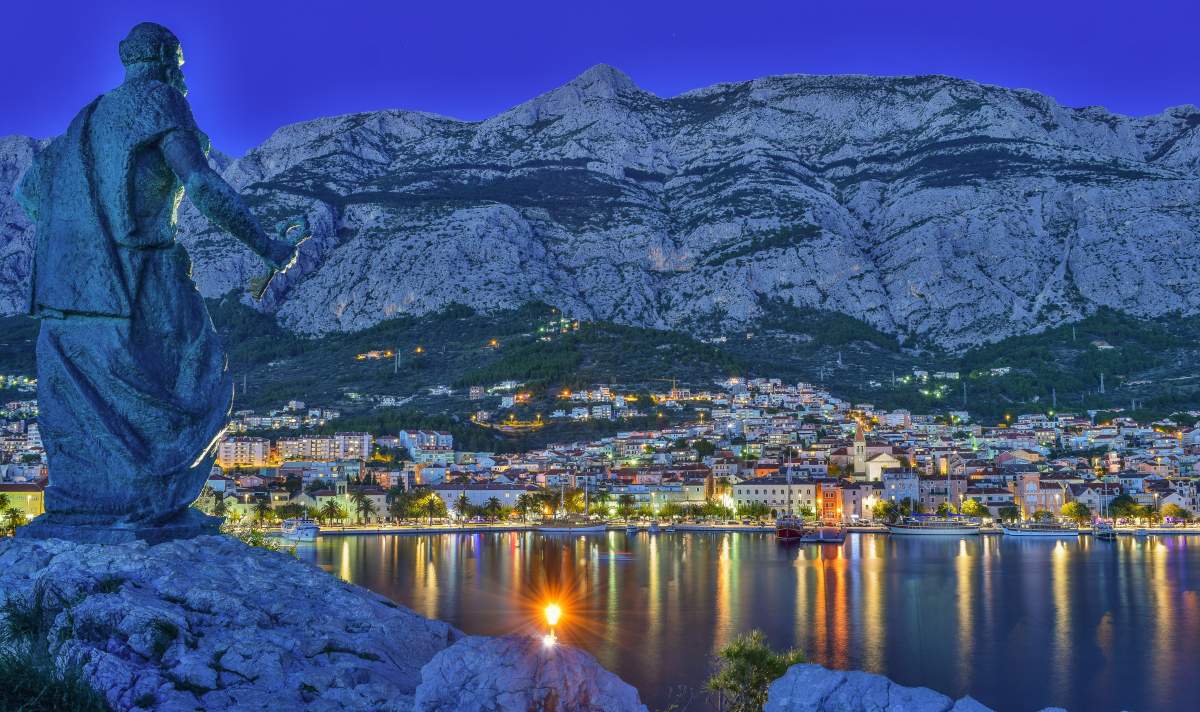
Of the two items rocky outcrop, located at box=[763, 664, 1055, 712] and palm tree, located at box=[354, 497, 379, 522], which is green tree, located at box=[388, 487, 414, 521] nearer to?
palm tree, located at box=[354, 497, 379, 522]

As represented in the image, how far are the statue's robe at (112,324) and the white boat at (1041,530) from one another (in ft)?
250

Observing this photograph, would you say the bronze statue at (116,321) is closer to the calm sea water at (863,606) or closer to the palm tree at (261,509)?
the calm sea water at (863,606)

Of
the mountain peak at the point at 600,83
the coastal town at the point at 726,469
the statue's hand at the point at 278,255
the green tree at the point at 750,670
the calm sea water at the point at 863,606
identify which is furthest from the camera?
the mountain peak at the point at 600,83

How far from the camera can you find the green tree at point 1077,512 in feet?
263

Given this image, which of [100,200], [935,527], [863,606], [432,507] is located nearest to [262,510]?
[432,507]

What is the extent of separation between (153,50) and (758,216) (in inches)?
5161

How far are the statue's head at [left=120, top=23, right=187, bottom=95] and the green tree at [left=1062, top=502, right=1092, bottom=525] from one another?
3326 inches

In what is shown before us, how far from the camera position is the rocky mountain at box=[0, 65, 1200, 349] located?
121m

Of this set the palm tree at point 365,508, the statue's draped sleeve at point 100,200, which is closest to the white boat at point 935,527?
the palm tree at point 365,508

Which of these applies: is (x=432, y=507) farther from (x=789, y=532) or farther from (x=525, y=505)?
(x=789, y=532)

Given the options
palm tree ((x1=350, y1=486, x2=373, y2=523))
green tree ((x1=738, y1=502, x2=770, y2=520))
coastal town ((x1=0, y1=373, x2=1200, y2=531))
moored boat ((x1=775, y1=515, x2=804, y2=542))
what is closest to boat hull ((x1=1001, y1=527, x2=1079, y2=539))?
coastal town ((x1=0, y1=373, x2=1200, y2=531))

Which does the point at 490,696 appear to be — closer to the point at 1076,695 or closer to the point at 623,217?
the point at 1076,695

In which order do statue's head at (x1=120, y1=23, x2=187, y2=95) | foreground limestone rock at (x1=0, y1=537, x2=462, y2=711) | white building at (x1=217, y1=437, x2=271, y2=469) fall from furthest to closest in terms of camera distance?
white building at (x1=217, y1=437, x2=271, y2=469) → statue's head at (x1=120, y1=23, x2=187, y2=95) → foreground limestone rock at (x1=0, y1=537, x2=462, y2=711)

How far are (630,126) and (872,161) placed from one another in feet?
124
